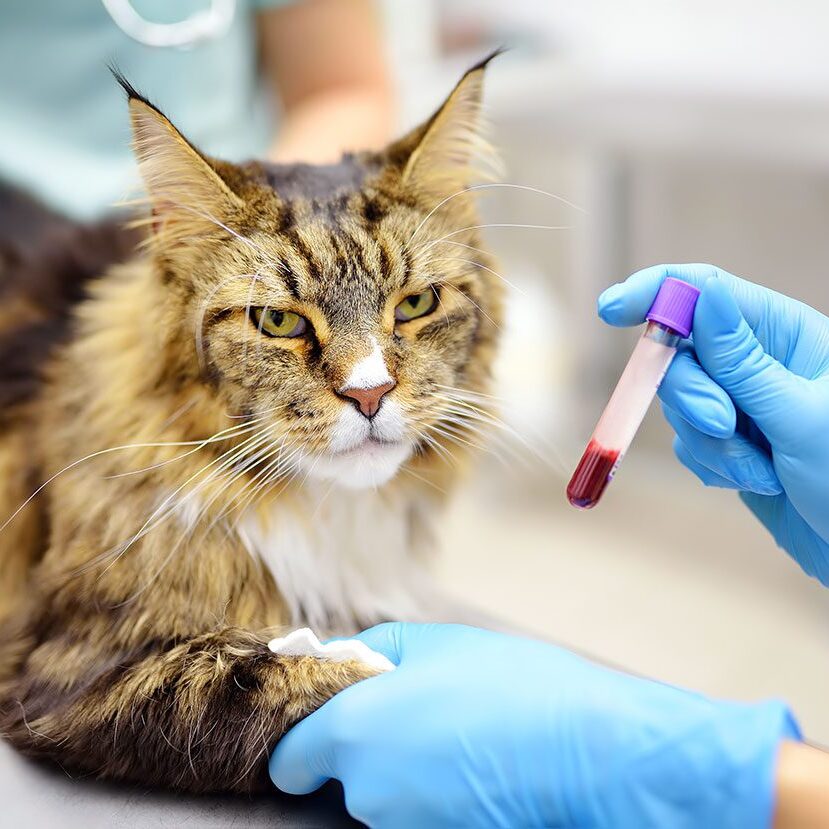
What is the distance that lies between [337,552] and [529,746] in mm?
395

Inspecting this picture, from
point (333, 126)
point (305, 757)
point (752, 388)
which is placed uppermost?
point (333, 126)

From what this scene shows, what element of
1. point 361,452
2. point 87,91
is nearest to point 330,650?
point 361,452

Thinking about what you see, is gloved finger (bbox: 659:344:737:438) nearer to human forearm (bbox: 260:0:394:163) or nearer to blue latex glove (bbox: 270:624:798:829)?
blue latex glove (bbox: 270:624:798:829)

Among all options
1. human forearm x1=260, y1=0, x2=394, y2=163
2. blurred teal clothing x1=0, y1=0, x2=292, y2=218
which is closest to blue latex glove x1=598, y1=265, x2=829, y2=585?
human forearm x1=260, y1=0, x2=394, y2=163

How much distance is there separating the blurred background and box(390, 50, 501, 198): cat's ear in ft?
2.64

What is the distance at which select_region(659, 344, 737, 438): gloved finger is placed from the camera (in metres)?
0.94

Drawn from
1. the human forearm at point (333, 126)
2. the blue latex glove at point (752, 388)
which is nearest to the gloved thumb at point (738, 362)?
the blue latex glove at point (752, 388)

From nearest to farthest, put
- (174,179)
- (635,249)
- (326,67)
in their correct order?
1. (174,179)
2. (326,67)
3. (635,249)

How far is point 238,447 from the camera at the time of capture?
1.00 m

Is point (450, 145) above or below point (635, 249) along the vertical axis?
above

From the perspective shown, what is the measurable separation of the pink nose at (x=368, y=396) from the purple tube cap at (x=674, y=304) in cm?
29

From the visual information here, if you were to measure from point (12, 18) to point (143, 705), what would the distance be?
4.12 ft

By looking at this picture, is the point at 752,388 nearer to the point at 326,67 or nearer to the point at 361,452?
the point at 361,452

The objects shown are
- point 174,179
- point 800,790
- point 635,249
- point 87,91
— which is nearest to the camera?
point 800,790
